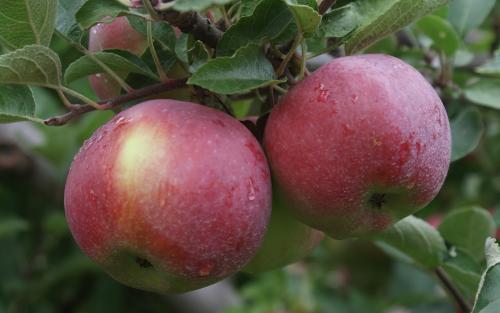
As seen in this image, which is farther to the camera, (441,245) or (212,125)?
(441,245)

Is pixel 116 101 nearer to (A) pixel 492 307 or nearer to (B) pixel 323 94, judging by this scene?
(B) pixel 323 94

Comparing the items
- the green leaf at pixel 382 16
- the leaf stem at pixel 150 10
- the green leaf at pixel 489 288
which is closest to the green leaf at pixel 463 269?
the green leaf at pixel 489 288

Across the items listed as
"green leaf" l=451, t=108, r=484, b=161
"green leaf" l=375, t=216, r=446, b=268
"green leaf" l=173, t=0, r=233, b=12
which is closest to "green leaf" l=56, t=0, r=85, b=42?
"green leaf" l=173, t=0, r=233, b=12

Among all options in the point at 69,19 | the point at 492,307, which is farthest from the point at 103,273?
the point at 492,307

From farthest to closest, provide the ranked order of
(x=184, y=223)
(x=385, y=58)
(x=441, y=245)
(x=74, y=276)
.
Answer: (x=74, y=276), (x=441, y=245), (x=385, y=58), (x=184, y=223)

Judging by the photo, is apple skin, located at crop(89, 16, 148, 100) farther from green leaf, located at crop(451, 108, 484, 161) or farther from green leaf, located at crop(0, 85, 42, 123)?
green leaf, located at crop(451, 108, 484, 161)

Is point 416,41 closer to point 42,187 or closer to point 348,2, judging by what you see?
point 348,2

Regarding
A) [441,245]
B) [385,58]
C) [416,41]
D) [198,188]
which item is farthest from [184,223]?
[416,41]
